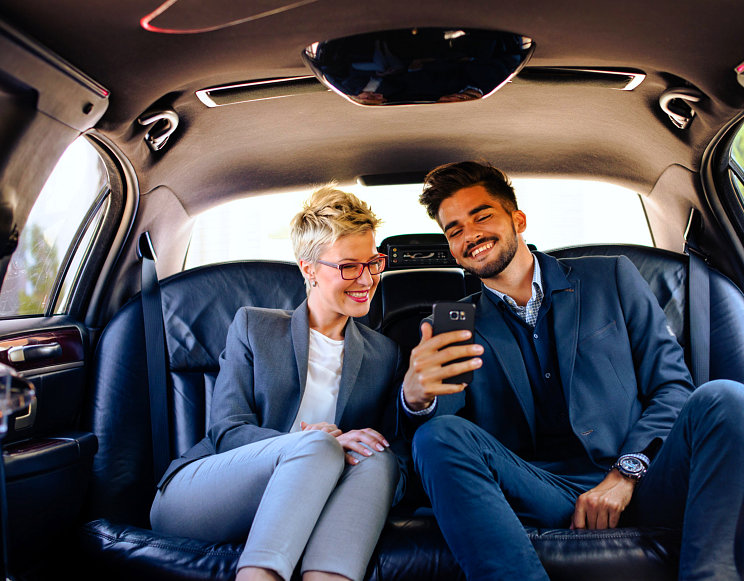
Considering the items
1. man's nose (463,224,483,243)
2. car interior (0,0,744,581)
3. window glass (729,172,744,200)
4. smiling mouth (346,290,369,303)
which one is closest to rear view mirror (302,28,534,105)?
car interior (0,0,744,581)

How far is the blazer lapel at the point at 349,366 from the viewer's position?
6.24 feet

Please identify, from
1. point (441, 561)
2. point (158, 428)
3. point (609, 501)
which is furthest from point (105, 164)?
point (609, 501)

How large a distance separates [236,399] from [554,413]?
92cm

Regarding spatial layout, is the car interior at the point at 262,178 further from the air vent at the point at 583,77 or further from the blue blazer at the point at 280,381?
the blue blazer at the point at 280,381

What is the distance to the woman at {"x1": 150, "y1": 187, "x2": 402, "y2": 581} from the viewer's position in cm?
141

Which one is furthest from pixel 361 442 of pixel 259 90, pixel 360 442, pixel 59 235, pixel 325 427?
pixel 59 235

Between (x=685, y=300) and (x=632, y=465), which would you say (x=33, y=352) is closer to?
(x=632, y=465)

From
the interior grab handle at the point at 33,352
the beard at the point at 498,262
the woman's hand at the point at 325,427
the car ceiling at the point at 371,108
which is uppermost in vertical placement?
the car ceiling at the point at 371,108

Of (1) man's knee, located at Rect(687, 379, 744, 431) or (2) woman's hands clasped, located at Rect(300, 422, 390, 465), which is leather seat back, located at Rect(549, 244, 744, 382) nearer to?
(1) man's knee, located at Rect(687, 379, 744, 431)

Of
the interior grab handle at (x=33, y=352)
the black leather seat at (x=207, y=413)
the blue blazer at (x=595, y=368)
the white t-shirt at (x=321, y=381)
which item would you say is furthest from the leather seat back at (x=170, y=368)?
the blue blazer at (x=595, y=368)

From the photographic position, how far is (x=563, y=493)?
1.71 metres

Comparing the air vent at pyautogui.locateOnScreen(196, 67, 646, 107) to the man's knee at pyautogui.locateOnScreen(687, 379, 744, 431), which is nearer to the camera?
the man's knee at pyautogui.locateOnScreen(687, 379, 744, 431)

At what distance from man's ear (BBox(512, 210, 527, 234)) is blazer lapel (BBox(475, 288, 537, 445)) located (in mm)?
292

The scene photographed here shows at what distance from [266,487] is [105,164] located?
119 centimetres
